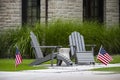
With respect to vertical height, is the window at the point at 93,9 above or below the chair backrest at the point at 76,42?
above

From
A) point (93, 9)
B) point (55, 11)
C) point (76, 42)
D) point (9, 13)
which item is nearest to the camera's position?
point (76, 42)

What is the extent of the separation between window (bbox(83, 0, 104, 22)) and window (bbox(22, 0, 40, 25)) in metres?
2.75

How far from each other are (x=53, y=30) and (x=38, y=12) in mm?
3691

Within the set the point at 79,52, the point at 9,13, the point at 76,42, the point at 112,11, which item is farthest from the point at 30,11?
the point at 79,52

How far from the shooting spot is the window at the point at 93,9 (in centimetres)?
2911

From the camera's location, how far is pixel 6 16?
27453 mm

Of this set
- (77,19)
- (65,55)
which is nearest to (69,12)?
(77,19)

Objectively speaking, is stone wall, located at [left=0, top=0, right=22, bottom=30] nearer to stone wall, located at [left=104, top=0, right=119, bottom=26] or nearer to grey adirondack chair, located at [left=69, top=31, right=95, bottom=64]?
stone wall, located at [left=104, top=0, right=119, bottom=26]

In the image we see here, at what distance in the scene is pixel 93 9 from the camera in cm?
2947

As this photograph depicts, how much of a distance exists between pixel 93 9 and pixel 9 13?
5.16m

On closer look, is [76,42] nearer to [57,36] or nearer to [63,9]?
[57,36]

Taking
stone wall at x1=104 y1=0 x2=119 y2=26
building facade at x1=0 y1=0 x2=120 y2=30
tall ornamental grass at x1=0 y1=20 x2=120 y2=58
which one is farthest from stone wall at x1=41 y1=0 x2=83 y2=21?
stone wall at x1=104 y1=0 x2=119 y2=26

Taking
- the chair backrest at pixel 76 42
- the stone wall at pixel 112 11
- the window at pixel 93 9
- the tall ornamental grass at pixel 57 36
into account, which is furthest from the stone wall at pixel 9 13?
the chair backrest at pixel 76 42

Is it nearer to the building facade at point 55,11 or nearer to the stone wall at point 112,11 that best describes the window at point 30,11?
the building facade at point 55,11
